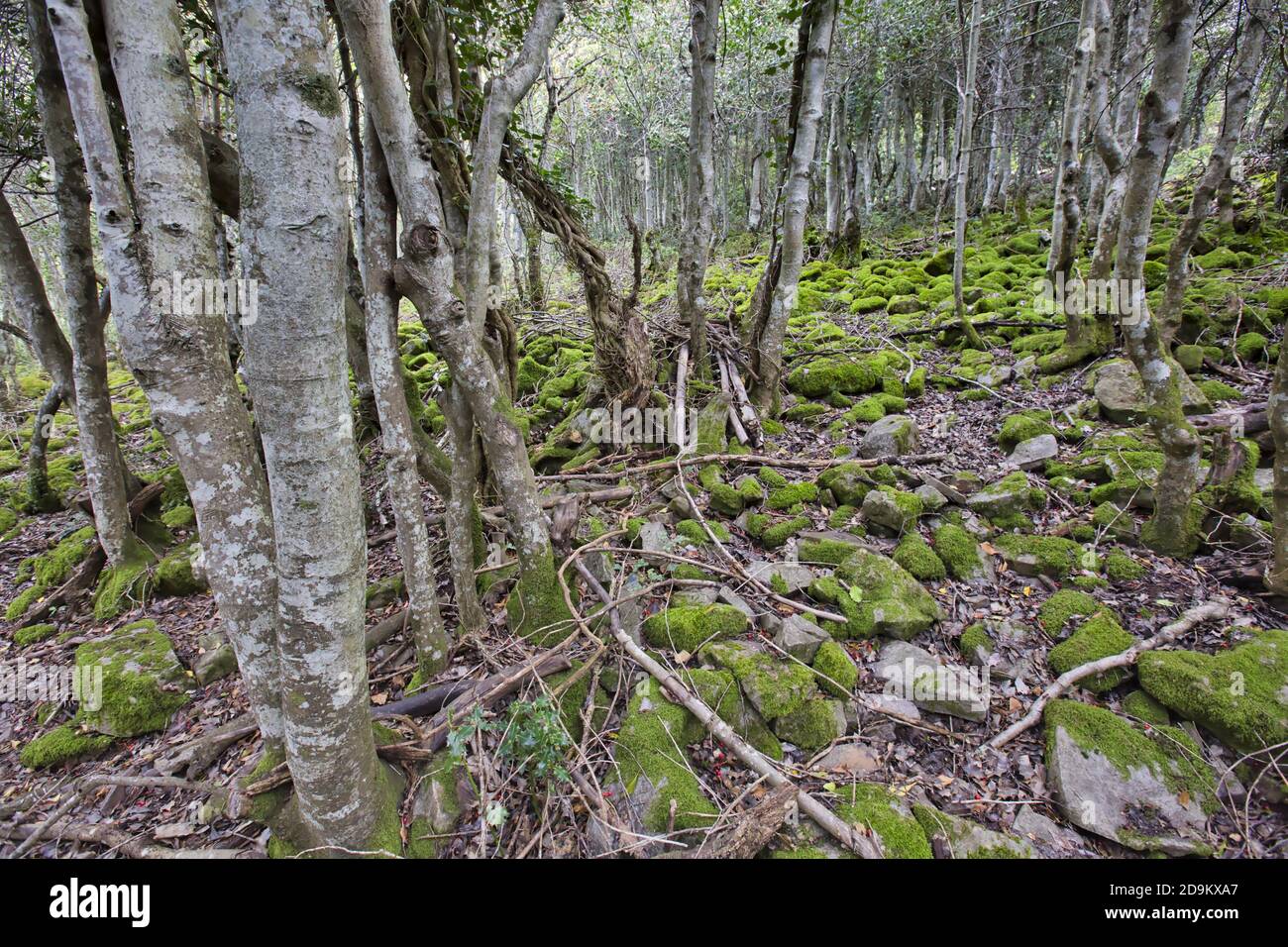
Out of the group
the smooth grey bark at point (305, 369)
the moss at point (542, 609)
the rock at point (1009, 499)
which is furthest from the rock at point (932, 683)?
the smooth grey bark at point (305, 369)

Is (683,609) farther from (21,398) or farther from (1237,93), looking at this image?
(21,398)

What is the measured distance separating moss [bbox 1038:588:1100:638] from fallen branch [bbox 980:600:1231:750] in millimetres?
323

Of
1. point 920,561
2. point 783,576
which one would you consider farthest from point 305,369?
point 920,561

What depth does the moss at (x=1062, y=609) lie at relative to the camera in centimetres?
369

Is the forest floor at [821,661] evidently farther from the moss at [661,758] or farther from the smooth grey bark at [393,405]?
the smooth grey bark at [393,405]

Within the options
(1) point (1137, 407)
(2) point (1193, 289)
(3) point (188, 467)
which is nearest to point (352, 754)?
(3) point (188, 467)

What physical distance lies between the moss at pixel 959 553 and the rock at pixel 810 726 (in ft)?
5.84

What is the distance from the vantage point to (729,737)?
10.00 feet

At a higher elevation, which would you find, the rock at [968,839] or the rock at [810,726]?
the rock at [810,726]

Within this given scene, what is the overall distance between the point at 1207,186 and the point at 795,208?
388 centimetres

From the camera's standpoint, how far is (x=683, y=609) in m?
3.79

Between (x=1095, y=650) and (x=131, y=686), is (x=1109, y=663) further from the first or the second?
(x=131, y=686)

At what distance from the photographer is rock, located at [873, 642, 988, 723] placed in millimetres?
3252

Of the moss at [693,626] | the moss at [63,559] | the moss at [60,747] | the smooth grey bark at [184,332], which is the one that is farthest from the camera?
the moss at [63,559]
